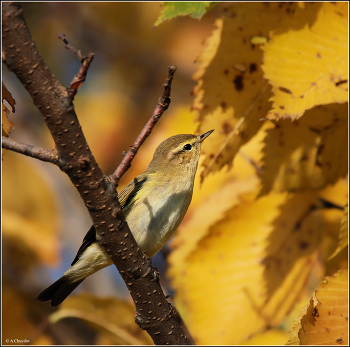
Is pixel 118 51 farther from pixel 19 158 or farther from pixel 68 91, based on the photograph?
pixel 68 91

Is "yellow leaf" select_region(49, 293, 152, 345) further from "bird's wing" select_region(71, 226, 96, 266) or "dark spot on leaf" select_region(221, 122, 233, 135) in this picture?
"dark spot on leaf" select_region(221, 122, 233, 135)

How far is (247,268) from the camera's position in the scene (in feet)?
8.29

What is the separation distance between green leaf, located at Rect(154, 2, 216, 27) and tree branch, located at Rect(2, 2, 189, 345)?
81 centimetres

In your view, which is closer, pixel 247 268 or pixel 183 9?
pixel 183 9

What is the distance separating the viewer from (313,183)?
2480 mm

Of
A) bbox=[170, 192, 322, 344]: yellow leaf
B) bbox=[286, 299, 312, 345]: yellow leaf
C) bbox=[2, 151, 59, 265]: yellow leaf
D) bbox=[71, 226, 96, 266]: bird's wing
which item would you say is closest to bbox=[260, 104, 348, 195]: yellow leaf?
bbox=[170, 192, 322, 344]: yellow leaf

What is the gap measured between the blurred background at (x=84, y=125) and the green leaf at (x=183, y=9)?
130 centimetres

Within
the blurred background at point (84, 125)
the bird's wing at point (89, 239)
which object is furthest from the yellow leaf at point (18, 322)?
the bird's wing at point (89, 239)

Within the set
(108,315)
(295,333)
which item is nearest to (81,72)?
(295,333)

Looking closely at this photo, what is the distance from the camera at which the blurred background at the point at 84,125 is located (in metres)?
3.53

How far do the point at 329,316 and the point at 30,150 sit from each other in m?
1.42

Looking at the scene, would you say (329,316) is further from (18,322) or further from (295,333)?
(18,322)

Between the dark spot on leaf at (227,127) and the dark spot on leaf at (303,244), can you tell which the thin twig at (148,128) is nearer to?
the dark spot on leaf at (227,127)

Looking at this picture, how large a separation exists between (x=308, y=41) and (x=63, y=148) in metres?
1.31
